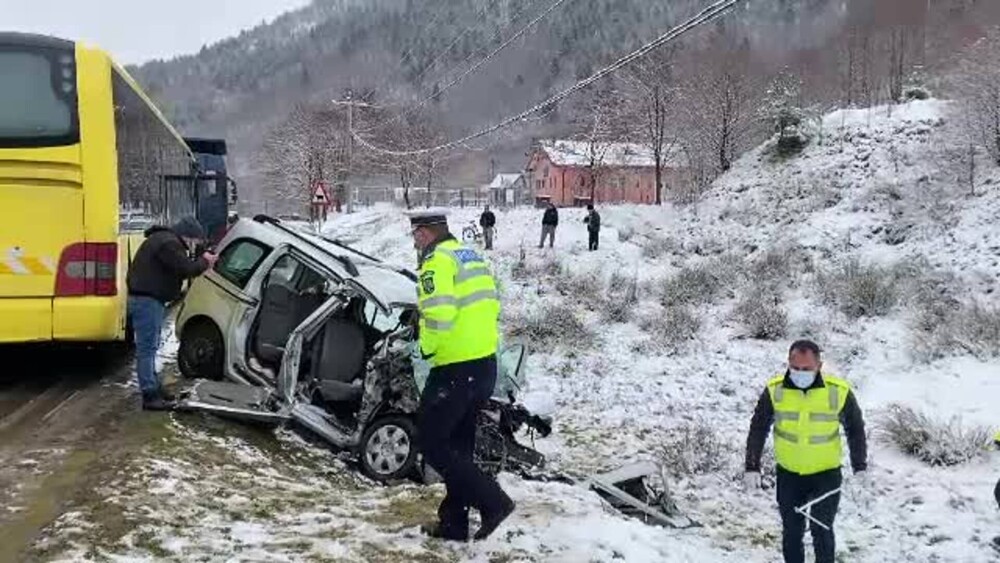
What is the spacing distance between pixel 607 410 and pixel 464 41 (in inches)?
566

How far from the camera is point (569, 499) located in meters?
6.68

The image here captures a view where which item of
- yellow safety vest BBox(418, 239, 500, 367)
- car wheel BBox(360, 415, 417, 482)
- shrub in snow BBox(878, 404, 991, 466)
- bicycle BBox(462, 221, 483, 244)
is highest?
bicycle BBox(462, 221, 483, 244)

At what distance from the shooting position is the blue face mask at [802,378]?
5617 mm

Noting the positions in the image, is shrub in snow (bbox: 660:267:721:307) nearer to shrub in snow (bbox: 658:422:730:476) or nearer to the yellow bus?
shrub in snow (bbox: 658:422:730:476)

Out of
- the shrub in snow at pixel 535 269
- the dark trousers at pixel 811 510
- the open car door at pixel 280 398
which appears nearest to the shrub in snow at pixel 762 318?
the shrub in snow at pixel 535 269

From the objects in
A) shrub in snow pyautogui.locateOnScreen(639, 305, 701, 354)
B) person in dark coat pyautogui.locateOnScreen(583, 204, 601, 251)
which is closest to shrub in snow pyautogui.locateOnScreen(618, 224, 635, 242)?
person in dark coat pyautogui.locateOnScreen(583, 204, 601, 251)

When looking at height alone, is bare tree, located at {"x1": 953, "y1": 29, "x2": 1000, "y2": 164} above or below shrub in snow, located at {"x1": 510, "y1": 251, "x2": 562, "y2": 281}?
above

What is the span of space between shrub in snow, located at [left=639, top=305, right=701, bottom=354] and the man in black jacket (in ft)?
27.5

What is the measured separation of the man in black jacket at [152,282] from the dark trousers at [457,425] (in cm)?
344

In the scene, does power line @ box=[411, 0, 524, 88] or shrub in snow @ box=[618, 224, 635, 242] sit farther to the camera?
shrub in snow @ box=[618, 224, 635, 242]

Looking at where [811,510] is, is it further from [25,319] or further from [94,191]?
[25,319]

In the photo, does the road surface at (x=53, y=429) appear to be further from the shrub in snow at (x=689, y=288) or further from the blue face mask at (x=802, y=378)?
the shrub in snow at (x=689, y=288)

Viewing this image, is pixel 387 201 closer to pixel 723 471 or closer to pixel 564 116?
pixel 564 116

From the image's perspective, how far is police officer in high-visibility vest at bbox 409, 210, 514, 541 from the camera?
5171mm
